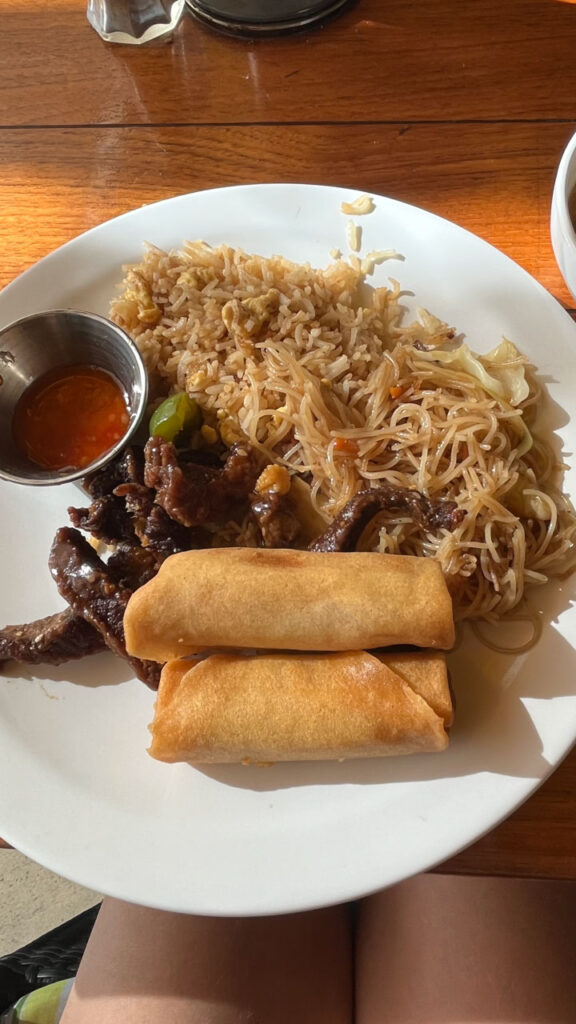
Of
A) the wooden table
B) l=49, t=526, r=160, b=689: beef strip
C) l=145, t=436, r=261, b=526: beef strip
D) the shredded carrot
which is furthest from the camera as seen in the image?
the wooden table

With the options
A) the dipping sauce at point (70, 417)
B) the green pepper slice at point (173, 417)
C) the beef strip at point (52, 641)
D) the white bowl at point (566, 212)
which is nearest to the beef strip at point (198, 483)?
the green pepper slice at point (173, 417)

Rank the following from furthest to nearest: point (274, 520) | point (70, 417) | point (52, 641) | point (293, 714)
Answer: point (70, 417)
point (274, 520)
point (52, 641)
point (293, 714)

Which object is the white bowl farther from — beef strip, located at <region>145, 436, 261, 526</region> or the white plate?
beef strip, located at <region>145, 436, 261, 526</region>

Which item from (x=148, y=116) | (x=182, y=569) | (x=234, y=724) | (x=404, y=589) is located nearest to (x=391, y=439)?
(x=404, y=589)

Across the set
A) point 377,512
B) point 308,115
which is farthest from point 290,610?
point 308,115

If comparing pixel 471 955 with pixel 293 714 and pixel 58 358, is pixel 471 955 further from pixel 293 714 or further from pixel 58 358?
pixel 58 358

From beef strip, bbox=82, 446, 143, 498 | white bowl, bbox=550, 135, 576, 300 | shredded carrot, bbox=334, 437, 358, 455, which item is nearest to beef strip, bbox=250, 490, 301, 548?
shredded carrot, bbox=334, 437, 358, 455

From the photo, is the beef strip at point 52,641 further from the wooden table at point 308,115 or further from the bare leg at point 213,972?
the wooden table at point 308,115
